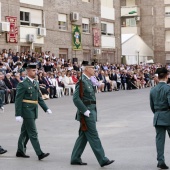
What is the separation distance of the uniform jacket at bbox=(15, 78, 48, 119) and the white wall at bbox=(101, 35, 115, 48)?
38.5 meters

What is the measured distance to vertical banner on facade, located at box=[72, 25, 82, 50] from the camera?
141 feet

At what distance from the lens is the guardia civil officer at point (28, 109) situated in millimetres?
9680

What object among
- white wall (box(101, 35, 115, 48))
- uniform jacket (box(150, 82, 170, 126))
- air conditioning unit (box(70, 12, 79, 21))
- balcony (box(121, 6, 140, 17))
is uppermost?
balcony (box(121, 6, 140, 17))

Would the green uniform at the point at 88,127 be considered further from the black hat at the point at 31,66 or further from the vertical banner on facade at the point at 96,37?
the vertical banner on facade at the point at 96,37

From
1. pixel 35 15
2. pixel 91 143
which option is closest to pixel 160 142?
pixel 91 143

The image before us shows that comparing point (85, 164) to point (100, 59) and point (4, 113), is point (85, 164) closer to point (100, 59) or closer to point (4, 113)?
point (4, 113)

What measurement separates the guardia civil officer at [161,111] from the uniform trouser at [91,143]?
1.01 metres

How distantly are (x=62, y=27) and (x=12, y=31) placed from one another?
745 cm

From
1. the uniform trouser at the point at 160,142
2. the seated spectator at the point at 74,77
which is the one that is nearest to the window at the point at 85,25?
the seated spectator at the point at 74,77

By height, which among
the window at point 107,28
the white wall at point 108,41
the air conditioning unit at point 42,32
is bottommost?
the white wall at point 108,41

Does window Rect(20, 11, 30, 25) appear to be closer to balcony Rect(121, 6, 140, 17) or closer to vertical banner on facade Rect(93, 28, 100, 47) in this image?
vertical banner on facade Rect(93, 28, 100, 47)

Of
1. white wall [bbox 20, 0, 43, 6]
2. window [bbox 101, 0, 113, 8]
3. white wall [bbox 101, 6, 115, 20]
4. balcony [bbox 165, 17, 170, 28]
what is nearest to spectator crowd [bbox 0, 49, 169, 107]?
white wall [bbox 20, 0, 43, 6]

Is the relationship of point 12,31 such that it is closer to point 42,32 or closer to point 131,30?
point 42,32

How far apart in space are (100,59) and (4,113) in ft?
93.6
